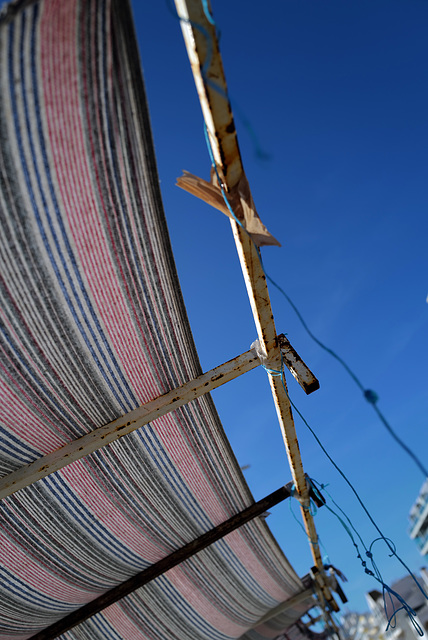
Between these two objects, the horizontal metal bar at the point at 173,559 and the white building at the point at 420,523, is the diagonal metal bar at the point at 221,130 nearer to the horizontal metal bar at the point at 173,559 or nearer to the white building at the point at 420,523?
the horizontal metal bar at the point at 173,559

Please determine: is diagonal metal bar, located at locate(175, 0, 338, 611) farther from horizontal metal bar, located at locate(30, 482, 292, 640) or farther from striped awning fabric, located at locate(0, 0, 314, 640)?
horizontal metal bar, located at locate(30, 482, 292, 640)

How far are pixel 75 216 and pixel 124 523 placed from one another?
10.4 feet

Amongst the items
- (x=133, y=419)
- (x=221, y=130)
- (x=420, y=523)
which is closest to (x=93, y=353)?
(x=133, y=419)

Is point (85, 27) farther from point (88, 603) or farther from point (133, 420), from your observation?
point (88, 603)

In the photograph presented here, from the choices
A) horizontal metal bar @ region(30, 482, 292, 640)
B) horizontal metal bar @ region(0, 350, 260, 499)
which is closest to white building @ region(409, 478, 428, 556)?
horizontal metal bar @ region(30, 482, 292, 640)

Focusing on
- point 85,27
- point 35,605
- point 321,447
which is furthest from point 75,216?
point 35,605

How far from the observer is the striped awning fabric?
1677mm

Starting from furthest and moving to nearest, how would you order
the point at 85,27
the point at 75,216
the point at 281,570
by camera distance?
the point at 281,570 < the point at 75,216 < the point at 85,27

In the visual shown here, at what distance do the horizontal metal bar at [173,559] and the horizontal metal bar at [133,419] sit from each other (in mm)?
2072

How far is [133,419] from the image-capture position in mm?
2908

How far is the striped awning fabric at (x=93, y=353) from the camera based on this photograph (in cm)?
168

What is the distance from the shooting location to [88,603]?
4297 mm

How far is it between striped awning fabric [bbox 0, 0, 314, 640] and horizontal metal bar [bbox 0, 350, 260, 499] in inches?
6.6

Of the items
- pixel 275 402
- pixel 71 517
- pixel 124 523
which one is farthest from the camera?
pixel 124 523
